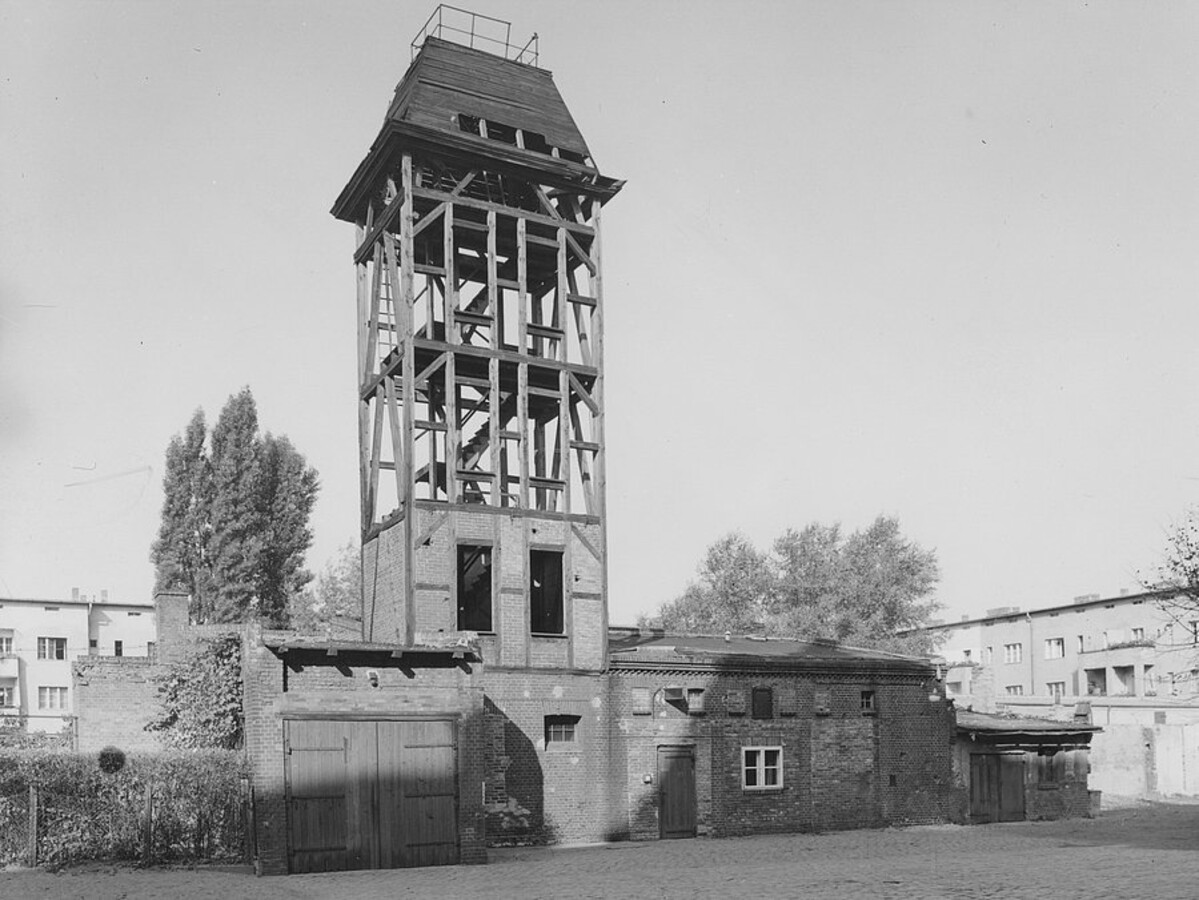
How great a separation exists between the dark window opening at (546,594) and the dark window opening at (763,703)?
5.32 metres

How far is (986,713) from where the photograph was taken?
142 ft

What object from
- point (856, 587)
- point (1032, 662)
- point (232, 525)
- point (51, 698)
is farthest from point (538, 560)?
point (1032, 662)

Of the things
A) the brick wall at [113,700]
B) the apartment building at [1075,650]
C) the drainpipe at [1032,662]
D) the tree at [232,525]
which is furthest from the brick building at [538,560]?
the drainpipe at [1032,662]

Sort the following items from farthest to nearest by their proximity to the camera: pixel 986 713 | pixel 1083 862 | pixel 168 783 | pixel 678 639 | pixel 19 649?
pixel 19 649 < pixel 986 713 < pixel 678 639 < pixel 168 783 < pixel 1083 862

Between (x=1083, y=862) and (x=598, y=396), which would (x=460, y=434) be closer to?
(x=598, y=396)

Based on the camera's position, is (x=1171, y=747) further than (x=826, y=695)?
Yes

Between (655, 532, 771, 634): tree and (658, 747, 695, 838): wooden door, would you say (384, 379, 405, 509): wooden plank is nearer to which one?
(658, 747, 695, 838): wooden door

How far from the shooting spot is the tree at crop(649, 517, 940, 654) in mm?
64375

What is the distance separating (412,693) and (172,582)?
27560mm

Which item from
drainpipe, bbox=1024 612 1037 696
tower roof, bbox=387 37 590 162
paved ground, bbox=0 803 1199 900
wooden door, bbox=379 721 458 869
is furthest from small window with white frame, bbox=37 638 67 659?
drainpipe, bbox=1024 612 1037 696

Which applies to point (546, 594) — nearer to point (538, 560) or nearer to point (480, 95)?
point (538, 560)

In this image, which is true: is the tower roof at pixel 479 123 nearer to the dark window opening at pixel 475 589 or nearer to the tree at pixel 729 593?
the dark window opening at pixel 475 589

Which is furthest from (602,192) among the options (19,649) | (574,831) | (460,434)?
(19,649)

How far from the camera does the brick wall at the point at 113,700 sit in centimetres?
3909
